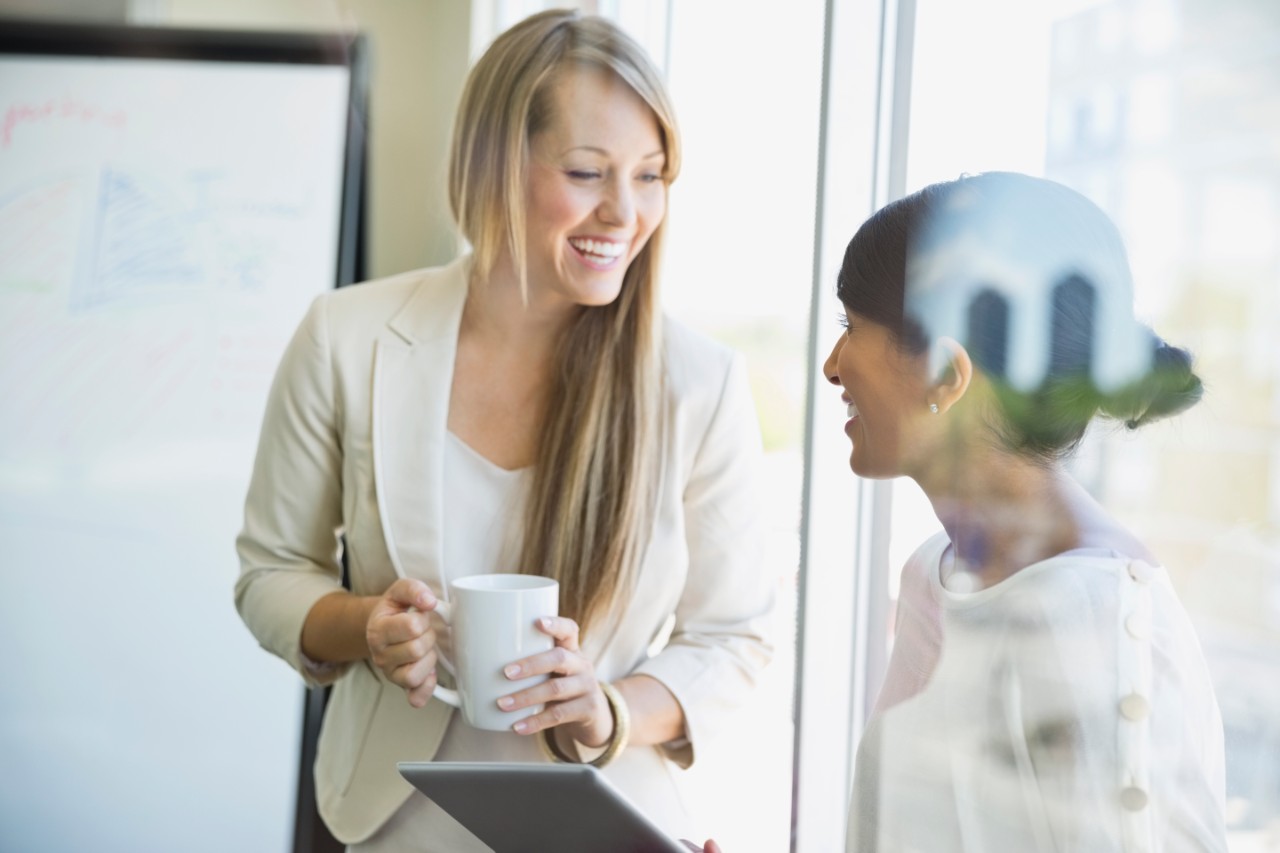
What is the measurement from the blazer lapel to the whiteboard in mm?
785

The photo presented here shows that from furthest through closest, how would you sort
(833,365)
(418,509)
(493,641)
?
1. (418,509)
2. (493,641)
3. (833,365)

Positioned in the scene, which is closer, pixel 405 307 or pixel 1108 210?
pixel 1108 210

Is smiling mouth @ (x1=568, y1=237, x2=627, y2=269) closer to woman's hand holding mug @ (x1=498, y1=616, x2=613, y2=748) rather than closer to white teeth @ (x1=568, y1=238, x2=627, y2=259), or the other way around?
white teeth @ (x1=568, y1=238, x2=627, y2=259)

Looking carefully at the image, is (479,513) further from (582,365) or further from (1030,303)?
(1030,303)

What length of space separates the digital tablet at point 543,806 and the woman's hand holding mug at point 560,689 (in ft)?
0.29

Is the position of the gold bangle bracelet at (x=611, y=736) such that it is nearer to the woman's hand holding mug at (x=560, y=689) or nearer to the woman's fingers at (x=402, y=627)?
the woman's hand holding mug at (x=560, y=689)

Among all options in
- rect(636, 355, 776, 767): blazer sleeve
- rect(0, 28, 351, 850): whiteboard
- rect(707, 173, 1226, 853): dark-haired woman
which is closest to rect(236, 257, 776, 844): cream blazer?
rect(636, 355, 776, 767): blazer sleeve

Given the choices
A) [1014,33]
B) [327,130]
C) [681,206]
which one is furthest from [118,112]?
[1014,33]

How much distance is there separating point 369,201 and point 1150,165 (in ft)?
4.44

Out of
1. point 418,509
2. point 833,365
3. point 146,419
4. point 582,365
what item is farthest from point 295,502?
point 146,419

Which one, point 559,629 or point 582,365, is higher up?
point 582,365

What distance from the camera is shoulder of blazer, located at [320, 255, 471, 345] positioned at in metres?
0.76

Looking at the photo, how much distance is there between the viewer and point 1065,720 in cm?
31

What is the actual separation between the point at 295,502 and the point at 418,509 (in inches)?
4.9
